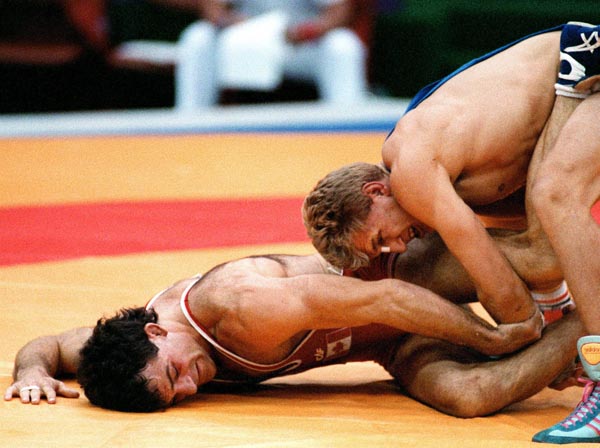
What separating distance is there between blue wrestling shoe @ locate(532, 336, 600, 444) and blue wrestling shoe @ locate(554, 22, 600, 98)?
765mm

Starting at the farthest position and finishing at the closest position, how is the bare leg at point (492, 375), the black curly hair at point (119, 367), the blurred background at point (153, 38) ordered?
1. the blurred background at point (153, 38)
2. the bare leg at point (492, 375)
3. the black curly hair at point (119, 367)

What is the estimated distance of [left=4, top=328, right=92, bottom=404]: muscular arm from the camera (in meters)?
3.23

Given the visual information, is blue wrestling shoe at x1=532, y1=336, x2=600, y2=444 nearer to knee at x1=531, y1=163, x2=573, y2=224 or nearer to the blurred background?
knee at x1=531, y1=163, x2=573, y2=224

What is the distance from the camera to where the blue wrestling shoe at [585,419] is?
287cm

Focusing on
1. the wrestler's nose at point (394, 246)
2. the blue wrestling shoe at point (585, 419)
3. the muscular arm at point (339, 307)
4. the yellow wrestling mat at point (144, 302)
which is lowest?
the yellow wrestling mat at point (144, 302)

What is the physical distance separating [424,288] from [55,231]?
283 cm

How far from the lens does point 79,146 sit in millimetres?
8492

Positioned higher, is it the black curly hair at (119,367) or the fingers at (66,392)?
the black curly hair at (119,367)

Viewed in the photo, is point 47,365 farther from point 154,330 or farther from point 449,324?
point 449,324

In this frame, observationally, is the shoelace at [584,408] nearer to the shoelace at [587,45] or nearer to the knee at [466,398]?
the knee at [466,398]

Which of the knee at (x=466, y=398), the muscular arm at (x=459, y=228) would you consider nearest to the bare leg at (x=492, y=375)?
the knee at (x=466, y=398)

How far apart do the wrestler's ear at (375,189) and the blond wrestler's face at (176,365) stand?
661 millimetres

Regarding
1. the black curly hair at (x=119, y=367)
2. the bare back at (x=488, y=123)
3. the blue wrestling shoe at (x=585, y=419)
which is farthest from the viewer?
the bare back at (x=488, y=123)

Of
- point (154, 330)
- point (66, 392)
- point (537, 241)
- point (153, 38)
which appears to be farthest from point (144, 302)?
point (153, 38)
